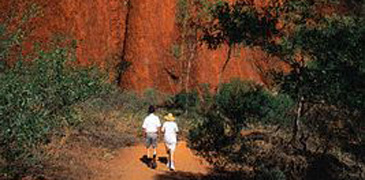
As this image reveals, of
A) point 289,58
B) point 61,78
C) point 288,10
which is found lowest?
point 61,78

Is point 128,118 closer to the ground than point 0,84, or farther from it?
closer to the ground

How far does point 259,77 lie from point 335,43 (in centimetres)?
2059

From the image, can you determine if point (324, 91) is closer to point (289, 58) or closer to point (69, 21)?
point (289, 58)

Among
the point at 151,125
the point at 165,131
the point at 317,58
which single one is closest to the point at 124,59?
the point at 151,125

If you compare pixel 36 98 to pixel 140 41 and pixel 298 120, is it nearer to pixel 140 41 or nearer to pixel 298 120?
pixel 298 120

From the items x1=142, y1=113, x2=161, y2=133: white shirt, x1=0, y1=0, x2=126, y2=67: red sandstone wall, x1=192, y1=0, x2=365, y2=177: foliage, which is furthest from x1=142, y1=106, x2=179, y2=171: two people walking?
x1=0, y1=0, x2=126, y2=67: red sandstone wall

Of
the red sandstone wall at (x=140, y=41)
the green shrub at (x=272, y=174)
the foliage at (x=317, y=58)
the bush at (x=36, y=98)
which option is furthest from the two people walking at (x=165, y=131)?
the red sandstone wall at (x=140, y=41)

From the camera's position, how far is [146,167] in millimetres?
10906

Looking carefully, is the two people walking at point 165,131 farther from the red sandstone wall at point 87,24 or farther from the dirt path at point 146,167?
the red sandstone wall at point 87,24

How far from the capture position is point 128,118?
55.4 feet

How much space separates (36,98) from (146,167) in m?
5.07

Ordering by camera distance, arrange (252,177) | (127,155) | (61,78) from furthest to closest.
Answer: (127,155) → (252,177) → (61,78)

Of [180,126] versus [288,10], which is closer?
[288,10]

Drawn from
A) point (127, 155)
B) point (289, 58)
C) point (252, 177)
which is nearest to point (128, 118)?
point (127, 155)
